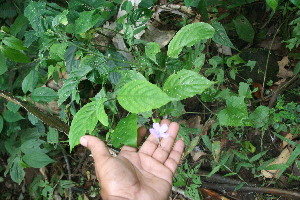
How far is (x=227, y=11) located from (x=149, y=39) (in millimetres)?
707

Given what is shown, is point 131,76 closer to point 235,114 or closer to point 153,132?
point 153,132

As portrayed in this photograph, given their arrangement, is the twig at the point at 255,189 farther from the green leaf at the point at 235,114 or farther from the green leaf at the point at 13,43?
the green leaf at the point at 13,43

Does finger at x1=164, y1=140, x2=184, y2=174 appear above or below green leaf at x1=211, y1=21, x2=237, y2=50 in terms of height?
below

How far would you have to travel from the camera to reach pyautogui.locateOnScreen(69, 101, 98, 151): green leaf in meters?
1.37

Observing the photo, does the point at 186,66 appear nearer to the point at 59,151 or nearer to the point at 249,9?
the point at 249,9

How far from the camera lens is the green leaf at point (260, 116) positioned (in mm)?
2064

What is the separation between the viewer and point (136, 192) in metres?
1.54

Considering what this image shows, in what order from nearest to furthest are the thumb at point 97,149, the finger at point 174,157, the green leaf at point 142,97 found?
the green leaf at point 142,97 → the thumb at point 97,149 → the finger at point 174,157

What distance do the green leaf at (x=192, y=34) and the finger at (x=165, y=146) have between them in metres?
0.50

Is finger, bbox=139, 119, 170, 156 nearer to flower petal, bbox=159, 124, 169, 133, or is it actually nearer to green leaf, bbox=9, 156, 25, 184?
flower petal, bbox=159, 124, 169, 133

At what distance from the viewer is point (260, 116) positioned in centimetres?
210

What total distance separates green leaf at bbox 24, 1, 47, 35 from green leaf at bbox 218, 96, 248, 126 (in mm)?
1130

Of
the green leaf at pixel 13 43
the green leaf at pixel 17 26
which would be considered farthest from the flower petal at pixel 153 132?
the green leaf at pixel 17 26

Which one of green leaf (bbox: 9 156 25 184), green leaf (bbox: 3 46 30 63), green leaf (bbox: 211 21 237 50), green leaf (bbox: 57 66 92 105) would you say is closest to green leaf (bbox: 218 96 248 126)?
green leaf (bbox: 211 21 237 50)
